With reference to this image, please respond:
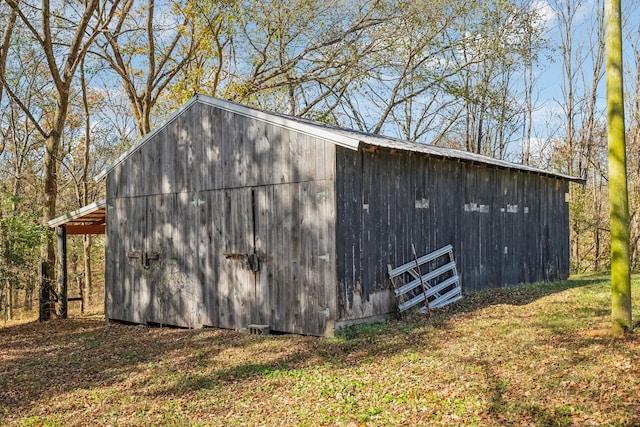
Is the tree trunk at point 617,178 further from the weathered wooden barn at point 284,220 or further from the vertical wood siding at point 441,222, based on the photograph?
the vertical wood siding at point 441,222

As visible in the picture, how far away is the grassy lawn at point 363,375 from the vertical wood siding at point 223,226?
81 cm

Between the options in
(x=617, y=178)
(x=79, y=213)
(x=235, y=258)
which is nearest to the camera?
(x=617, y=178)

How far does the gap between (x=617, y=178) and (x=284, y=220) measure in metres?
5.61

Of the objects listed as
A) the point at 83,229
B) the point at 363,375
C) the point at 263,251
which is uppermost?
the point at 83,229

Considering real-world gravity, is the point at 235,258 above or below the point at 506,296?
above

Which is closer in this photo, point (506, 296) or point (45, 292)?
point (506, 296)

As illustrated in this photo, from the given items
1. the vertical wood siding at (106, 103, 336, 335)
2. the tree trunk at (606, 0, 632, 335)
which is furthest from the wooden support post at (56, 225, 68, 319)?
the tree trunk at (606, 0, 632, 335)

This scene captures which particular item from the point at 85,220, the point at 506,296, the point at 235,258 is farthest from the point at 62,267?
the point at 506,296

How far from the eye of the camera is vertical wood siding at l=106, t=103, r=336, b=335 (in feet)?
34.1

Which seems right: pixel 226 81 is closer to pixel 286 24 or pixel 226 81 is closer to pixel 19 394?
pixel 286 24

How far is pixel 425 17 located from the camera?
22.6 metres

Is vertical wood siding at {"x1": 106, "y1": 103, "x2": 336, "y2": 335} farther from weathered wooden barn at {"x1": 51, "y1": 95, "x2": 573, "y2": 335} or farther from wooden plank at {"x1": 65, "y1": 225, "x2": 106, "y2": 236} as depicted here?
wooden plank at {"x1": 65, "y1": 225, "x2": 106, "y2": 236}

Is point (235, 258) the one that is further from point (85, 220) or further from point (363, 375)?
point (85, 220)

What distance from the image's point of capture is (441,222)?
12.7 m
